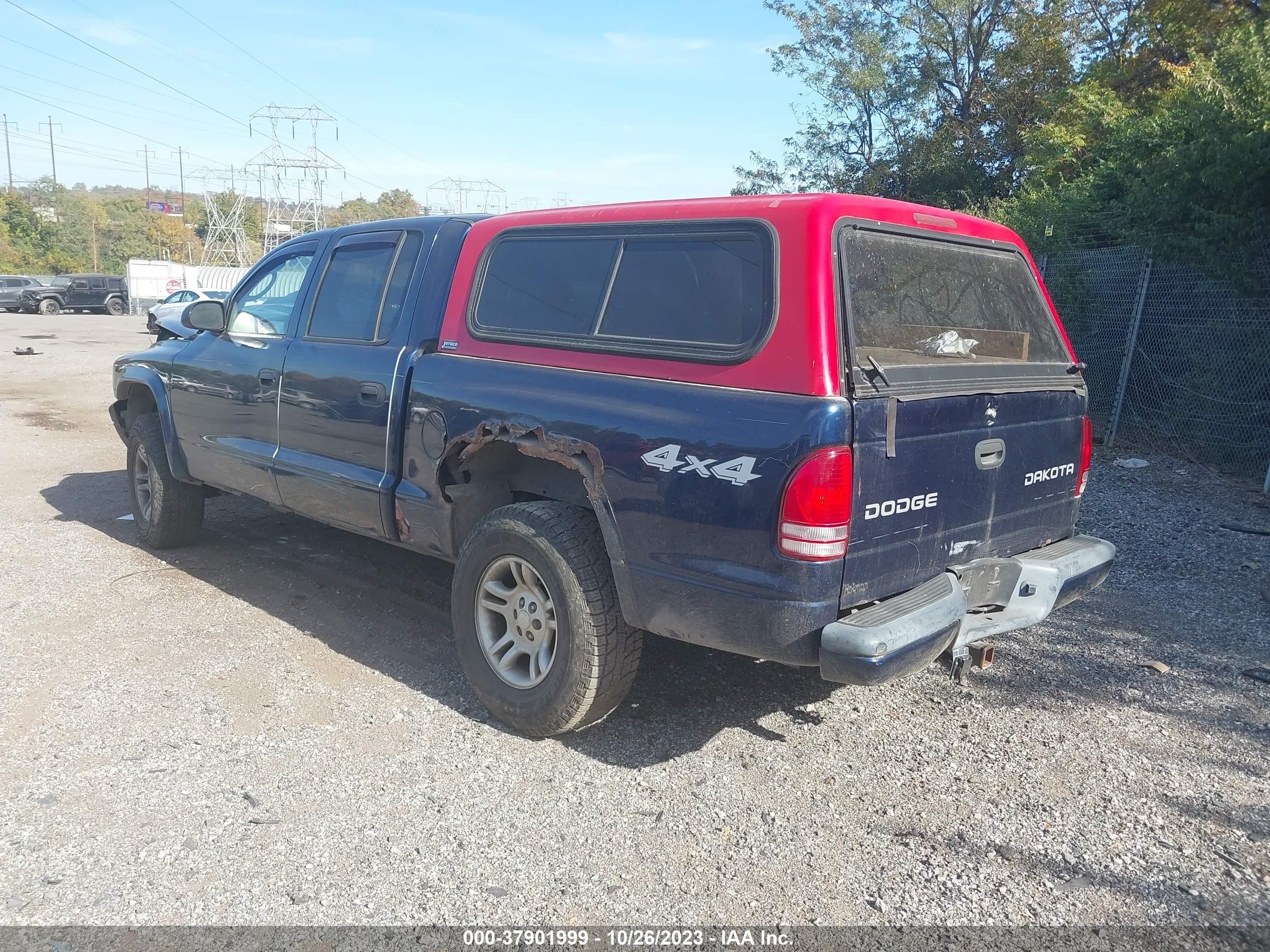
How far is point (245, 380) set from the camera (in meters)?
5.30

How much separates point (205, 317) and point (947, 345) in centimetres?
418

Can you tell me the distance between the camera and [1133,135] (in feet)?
35.1

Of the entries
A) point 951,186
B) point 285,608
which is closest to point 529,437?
point 285,608

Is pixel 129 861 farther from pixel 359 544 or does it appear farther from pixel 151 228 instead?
pixel 151 228

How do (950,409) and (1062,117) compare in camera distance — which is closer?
(950,409)

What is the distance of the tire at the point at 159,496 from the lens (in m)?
6.05

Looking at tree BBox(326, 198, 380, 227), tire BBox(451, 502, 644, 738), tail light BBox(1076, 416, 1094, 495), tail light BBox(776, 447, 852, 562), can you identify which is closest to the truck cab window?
tire BBox(451, 502, 644, 738)

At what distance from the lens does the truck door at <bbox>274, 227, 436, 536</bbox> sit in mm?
4453

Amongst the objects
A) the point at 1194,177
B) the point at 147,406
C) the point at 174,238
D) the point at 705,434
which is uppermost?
the point at 174,238

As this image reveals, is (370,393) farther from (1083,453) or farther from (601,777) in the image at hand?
(1083,453)

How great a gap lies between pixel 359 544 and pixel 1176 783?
4.97 metres

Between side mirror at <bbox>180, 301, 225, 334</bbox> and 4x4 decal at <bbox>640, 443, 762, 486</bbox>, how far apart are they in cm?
344

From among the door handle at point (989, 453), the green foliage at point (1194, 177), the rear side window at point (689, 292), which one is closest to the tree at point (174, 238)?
the green foliage at point (1194, 177)

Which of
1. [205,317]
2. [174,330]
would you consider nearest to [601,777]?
[205,317]
